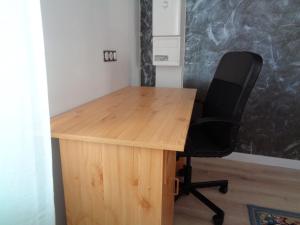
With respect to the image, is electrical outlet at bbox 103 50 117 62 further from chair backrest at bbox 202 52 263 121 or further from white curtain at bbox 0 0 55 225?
white curtain at bbox 0 0 55 225

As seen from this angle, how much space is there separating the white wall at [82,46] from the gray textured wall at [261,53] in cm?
76

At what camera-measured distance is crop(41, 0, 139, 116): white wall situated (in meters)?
1.20

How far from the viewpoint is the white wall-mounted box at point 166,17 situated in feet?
7.23

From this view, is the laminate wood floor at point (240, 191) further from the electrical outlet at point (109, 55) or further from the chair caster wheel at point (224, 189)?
the electrical outlet at point (109, 55)

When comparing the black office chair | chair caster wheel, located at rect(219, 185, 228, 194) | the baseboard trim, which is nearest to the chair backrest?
the black office chair

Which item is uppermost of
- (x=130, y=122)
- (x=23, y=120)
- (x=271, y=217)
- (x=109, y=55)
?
(x=109, y=55)

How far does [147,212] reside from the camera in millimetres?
1010

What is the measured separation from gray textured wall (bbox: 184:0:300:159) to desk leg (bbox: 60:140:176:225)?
1.66m

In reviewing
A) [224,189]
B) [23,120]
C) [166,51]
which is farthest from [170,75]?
[23,120]

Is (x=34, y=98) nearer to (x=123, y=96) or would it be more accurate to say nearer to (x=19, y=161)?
(x=19, y=161)

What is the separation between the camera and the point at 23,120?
777 millimetres

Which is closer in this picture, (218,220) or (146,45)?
(218,220)

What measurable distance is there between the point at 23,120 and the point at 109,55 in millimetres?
1192

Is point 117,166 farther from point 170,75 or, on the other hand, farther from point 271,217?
point 170,75
